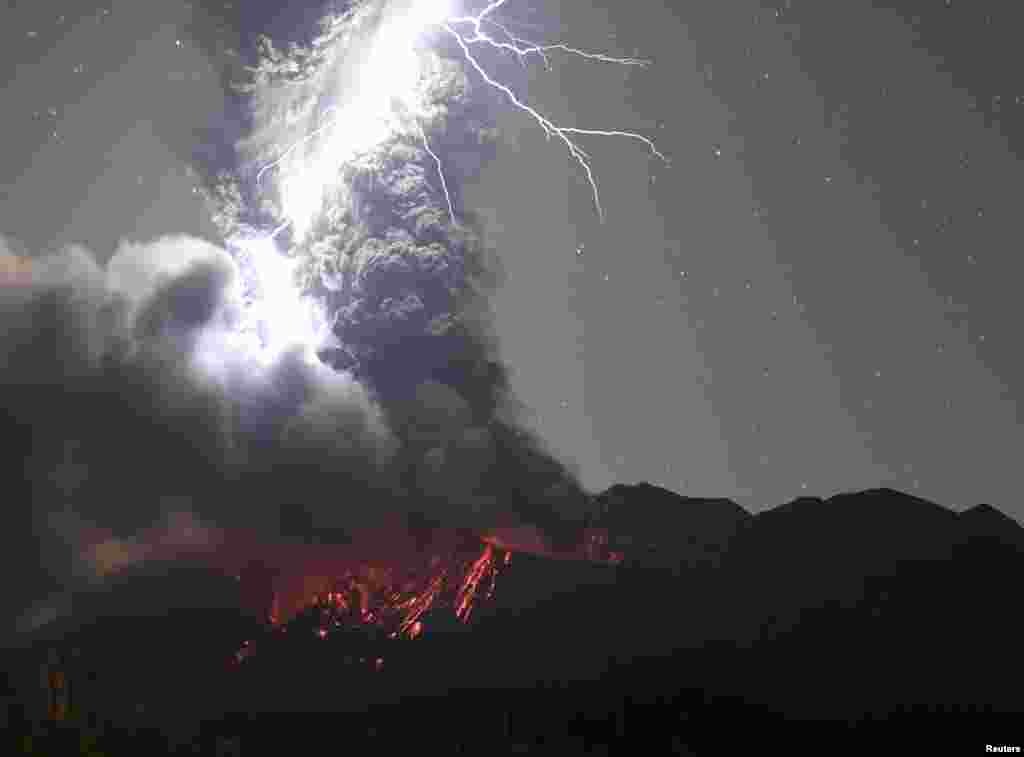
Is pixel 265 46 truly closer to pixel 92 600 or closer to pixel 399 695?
pixel 92 600

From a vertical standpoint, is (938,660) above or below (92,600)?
above

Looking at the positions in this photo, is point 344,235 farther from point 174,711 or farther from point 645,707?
point 645,707

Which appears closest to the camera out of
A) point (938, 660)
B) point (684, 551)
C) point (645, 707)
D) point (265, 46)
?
point (645, 707)

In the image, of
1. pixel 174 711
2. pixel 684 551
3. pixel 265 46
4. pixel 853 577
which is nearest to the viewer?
pixel 174 711

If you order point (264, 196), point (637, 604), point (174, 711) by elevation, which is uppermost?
point (264, 196)

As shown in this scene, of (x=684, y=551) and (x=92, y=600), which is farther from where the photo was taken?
(x=684, y=551)

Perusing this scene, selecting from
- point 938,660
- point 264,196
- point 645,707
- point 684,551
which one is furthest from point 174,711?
point 938,660

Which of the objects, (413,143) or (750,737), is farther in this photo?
(413,143)

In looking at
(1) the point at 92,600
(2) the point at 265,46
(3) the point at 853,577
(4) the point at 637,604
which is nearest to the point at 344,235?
(2) the point at 265,46

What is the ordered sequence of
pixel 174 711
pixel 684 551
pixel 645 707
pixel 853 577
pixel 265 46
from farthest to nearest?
pixel 684 551
pixel 853 577
pixel 265 46
pixel 645 707
pixel 174 711
